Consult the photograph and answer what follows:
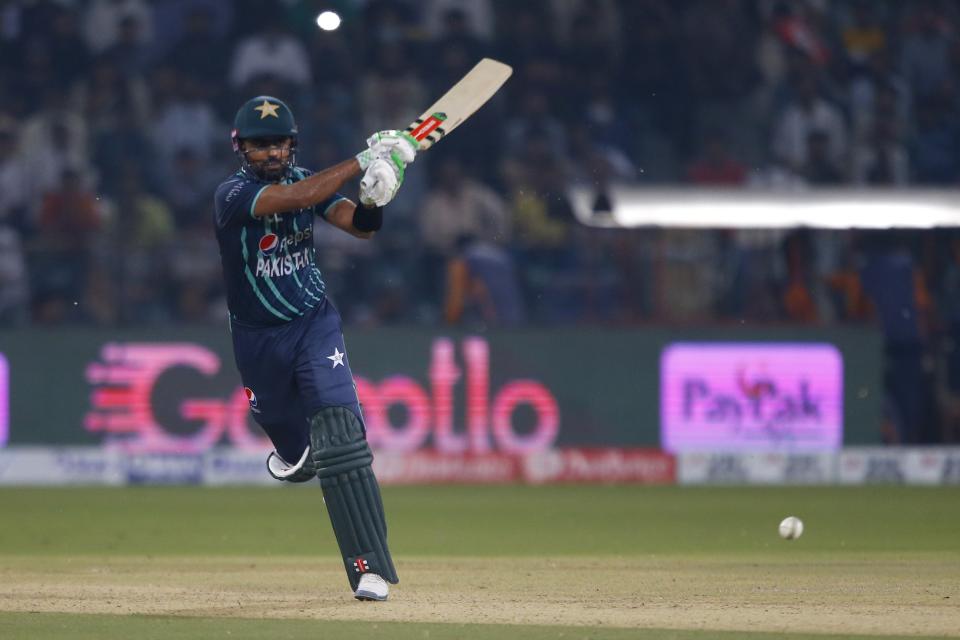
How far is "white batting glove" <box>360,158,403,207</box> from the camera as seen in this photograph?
5.48 meters

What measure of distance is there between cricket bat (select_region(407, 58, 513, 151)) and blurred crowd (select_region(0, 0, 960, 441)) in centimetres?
554

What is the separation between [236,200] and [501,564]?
241 centimetres

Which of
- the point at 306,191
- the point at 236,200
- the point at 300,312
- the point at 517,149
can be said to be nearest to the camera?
the point at 306,191

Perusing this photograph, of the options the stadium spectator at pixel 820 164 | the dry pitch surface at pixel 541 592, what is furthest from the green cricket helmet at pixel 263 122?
the stadium spectator at pixel 820 164

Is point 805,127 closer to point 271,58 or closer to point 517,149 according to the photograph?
point 517,149

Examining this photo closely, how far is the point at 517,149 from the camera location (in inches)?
538

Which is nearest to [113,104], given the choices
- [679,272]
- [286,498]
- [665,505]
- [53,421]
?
[53,421]

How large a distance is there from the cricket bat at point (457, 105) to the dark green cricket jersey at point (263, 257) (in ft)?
1.32

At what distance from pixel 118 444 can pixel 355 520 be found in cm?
693

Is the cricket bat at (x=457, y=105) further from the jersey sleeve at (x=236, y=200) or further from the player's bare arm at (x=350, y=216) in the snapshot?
the jersey sleeve at (x=236, y=200)

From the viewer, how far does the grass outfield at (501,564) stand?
16.9 ft

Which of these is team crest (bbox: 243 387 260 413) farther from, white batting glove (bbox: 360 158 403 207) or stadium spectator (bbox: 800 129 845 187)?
stadium spectator (bbox: 800 129 845 187)

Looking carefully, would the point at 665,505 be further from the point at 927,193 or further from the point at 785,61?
the point at 785,61

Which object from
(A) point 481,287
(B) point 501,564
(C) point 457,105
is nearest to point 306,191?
(C) point 457,105
